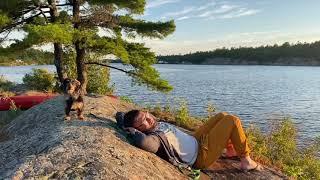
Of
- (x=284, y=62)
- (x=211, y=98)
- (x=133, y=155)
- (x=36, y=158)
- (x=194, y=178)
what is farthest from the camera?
(x=284, y=62)

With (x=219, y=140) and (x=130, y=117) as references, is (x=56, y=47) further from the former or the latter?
(x=219, y=140)

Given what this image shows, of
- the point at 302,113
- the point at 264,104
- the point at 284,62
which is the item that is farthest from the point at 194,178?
the point at 284,62

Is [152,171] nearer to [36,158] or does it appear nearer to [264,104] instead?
[36,158]

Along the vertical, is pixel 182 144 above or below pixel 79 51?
below

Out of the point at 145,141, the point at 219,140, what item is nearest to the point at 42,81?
the point at 219,140

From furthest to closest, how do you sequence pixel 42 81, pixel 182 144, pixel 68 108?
1. pixel 42 81
2. pixel 68 108
3. pixel 182 144

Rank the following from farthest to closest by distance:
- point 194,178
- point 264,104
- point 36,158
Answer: point 264,104 < point 194,178 < point 36,158

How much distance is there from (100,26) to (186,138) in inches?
395

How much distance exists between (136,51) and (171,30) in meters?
1.54

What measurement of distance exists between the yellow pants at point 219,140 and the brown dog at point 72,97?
1.91 metres

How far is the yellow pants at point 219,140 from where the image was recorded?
6918mm

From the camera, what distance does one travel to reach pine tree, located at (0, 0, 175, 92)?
600 inches

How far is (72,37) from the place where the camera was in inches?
566

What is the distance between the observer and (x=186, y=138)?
6.94 metres
